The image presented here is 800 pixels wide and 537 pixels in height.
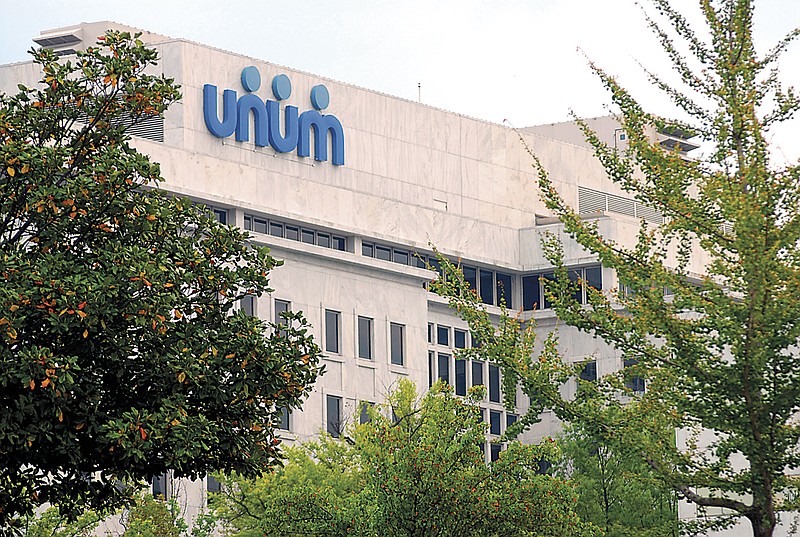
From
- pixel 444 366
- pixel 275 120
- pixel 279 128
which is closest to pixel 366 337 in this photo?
pixel 444 366

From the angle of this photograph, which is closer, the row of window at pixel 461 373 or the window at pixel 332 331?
the window at pixel 332 331

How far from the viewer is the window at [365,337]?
7538 cm

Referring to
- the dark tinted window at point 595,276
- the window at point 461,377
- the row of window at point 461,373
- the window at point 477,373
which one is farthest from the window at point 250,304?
the dark tinted window at point 595,276

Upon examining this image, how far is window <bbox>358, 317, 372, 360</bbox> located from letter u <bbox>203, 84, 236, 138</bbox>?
9916 mm

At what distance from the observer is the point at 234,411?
67.5 feet

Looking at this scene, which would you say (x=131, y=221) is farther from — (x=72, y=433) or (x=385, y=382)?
(x=385, y=382)

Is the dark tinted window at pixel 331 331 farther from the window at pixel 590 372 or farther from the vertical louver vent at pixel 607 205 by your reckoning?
the vertical louver vent at pixel 607 205

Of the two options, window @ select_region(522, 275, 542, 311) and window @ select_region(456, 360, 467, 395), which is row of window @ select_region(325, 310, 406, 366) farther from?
window @ select_region(522, 275, 542, 311)

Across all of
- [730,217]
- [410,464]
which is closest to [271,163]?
[410,464]

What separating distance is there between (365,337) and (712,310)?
175ft

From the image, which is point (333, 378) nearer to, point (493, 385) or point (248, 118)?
point (248, 118)

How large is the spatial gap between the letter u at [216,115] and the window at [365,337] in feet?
32.5

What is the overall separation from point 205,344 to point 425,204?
64.5 m

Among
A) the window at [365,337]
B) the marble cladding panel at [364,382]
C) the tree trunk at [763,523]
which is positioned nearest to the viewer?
the tree trunk at [763,523]
